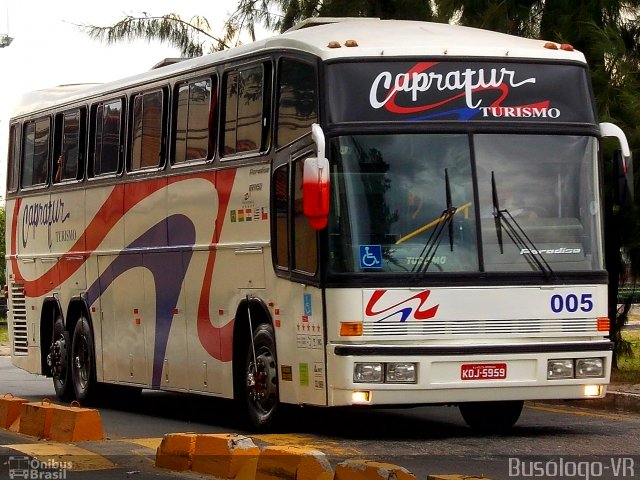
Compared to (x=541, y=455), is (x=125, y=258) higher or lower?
higher

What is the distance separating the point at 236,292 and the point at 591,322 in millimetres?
3430

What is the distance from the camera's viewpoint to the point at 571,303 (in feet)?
44.6

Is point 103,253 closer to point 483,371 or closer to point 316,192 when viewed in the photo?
point 316,192

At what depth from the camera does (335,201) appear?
13.2m

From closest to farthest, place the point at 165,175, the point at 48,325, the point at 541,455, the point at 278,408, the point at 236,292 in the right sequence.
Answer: the point at 541,455, the point at 278,408, the point at 236,292, the point at 165,175, the point at 48,325

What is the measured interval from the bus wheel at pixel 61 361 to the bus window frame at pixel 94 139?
2136 mm

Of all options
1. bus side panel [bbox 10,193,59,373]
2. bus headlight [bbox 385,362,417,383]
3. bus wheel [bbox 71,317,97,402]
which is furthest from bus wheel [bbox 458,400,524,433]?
bus side panel [bbox 10,193,59,373]

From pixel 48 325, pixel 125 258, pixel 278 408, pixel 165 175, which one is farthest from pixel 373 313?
pixel 48 325

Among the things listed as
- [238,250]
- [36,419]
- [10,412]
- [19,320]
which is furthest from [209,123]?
[19,320]

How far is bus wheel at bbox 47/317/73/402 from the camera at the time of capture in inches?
787

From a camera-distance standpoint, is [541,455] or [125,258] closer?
[541,455]

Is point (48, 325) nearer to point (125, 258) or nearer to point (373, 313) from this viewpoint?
point (125, 258)

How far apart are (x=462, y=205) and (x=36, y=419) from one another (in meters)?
4.16

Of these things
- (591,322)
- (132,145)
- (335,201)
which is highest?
(132,145)
